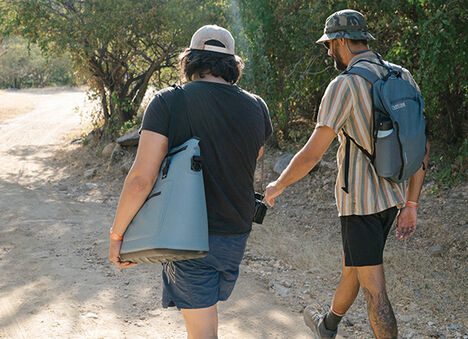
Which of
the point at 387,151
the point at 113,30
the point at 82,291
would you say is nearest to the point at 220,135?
the point at 387,151

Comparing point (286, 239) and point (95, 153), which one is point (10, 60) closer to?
point (95, 153)

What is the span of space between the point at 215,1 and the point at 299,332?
8.00 m

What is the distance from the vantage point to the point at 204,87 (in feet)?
6.66

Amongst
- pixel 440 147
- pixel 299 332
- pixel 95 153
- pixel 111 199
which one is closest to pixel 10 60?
pixel 95 153

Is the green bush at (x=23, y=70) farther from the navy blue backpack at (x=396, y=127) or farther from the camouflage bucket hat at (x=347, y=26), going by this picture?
the navy blue backpack at (x=396, y=127)

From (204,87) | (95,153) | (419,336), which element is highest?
(204,87)

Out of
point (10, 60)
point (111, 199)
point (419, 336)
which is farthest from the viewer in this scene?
point (10, 60)

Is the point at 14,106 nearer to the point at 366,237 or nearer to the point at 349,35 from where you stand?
the point at 349,35

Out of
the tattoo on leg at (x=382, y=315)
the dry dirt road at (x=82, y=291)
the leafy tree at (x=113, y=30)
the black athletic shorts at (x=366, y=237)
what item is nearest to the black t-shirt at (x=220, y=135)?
the black athletic shorts at (x=366, y=237)

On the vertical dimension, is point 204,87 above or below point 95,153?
above

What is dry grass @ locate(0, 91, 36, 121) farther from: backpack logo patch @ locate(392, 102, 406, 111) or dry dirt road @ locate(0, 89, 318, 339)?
backpack logo patch @ locate(392, 102, 406, 111)

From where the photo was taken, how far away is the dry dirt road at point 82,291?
3391mm

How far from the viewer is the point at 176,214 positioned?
6.20 feet

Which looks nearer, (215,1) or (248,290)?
(248,290)
